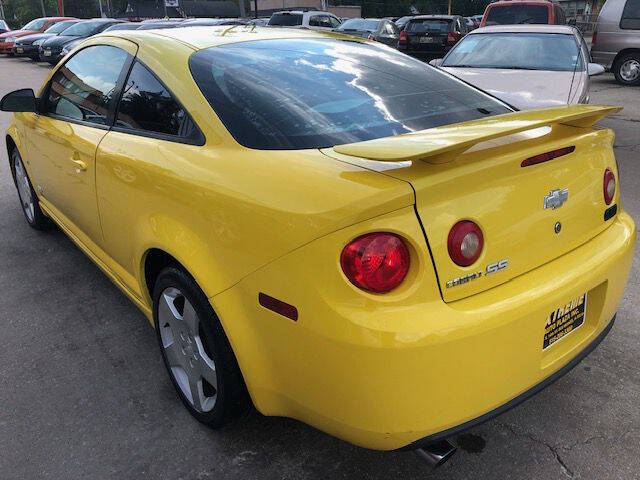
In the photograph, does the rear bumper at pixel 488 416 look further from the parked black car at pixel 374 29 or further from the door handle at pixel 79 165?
the parked black car at pixel 374 29

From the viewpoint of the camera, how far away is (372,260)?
Result: 5.22 ft

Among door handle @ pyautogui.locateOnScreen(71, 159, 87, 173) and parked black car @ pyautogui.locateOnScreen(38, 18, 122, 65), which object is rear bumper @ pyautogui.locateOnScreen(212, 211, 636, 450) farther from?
parked black car @ pyautogui.locateOnScreen(38, 18, 122, 65)

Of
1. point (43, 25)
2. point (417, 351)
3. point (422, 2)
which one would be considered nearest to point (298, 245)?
point (417, 351)

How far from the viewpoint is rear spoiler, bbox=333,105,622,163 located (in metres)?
1.57

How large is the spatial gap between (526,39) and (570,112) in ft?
19.5

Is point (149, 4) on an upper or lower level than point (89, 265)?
upper

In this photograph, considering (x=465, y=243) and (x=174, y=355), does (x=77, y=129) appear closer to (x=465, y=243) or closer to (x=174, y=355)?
(x=174, y=355)

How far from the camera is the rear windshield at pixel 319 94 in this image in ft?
6.85

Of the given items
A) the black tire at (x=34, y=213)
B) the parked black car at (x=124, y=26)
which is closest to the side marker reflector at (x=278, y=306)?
the black tire at (x=34, y=213)

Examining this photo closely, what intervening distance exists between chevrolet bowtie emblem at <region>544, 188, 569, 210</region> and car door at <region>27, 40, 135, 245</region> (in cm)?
200

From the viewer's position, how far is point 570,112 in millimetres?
2031

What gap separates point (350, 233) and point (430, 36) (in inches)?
575

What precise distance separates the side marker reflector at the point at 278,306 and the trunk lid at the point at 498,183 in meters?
0.44

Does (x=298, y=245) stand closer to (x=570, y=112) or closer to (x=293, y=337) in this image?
(x=293, y=337)
